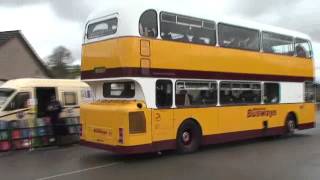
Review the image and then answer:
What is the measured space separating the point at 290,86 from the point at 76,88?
7867mm

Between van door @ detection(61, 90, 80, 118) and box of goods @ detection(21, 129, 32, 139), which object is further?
van door @ detection(61, 90, 80, 118)

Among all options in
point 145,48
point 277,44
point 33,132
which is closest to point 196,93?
point 145,48

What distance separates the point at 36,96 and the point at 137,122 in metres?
6.02

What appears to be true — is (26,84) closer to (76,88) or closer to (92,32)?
(76,88)

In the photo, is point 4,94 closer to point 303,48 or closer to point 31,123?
point 31,123

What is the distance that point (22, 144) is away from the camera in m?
17.2

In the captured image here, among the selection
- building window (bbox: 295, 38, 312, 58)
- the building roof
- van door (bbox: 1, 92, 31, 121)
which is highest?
the building roof

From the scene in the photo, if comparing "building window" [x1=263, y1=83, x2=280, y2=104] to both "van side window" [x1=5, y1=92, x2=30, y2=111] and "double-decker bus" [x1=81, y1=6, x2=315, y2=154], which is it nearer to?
"double-decker bus" [x1=81, y1=6, x2=315, y2=154]

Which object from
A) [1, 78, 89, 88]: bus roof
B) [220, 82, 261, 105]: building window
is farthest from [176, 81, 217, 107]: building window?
[1, 78, 89, 88]: bus roof

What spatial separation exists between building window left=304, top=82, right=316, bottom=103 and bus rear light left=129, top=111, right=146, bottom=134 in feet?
30.9

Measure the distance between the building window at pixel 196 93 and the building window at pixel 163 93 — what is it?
1.01ft

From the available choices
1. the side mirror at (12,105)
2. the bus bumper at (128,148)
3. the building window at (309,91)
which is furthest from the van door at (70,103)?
the building window at (309,91)

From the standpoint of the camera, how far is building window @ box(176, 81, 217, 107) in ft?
49.7

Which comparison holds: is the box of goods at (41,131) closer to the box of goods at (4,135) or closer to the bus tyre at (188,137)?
the box of goods at (4,135)
